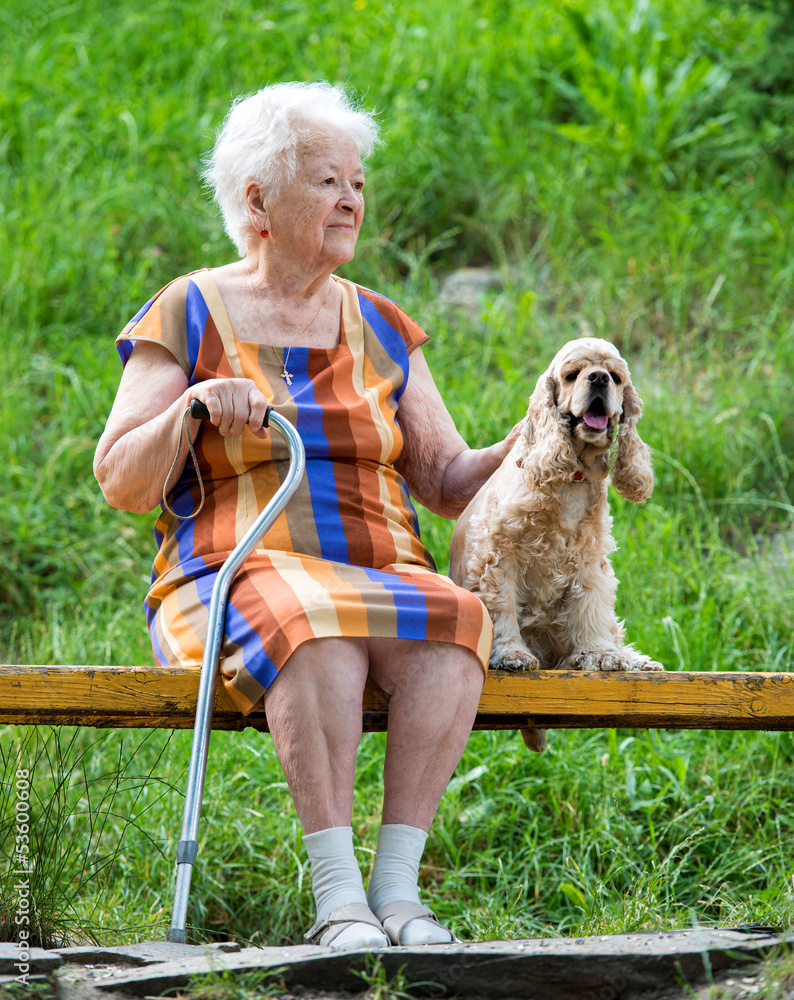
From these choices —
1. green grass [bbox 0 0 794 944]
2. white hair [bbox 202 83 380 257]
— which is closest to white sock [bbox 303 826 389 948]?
green grass [bbox 0 0 794 944]

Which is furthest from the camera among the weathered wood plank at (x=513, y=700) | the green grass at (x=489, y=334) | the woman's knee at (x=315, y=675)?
the green grass at (x=489, y=334)

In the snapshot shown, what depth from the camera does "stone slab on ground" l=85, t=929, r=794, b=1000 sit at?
5.27 feet

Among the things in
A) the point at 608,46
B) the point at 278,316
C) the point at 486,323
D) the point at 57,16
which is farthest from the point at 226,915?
the point at 57,16

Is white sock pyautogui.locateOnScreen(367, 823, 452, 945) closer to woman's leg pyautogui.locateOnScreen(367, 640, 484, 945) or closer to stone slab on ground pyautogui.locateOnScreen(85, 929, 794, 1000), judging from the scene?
woman's leg pyautogui.locateOnScreen(367, 640, 484, 945)

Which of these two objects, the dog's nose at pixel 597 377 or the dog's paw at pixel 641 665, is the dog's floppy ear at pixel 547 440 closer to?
the dog's nose at pixel 597 377

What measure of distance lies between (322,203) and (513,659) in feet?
3.78

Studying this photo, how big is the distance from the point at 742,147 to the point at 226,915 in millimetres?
4822

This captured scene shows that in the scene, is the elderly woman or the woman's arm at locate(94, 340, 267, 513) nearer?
the elderly woman

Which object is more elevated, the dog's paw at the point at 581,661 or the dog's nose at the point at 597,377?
the dog's nose at the point at 597,377

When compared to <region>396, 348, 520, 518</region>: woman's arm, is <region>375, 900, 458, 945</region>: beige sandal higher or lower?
lower

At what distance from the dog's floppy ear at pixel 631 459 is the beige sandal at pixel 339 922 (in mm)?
1112

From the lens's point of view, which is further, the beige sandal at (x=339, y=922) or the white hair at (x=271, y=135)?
the white hair at (x=271, y=135)

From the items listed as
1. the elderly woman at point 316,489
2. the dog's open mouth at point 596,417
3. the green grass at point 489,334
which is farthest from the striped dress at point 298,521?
the green grass at point 489,334

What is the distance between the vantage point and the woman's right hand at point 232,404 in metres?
2.13
